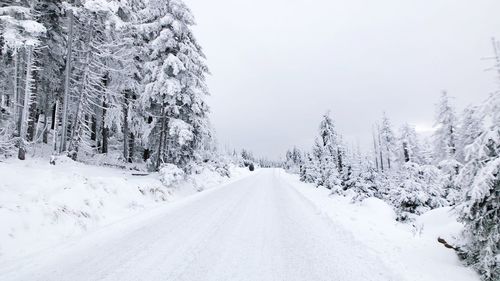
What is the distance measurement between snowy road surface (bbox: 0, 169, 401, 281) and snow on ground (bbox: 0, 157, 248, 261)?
2.39 feet

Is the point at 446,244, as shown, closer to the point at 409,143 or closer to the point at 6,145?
the point at 6,145

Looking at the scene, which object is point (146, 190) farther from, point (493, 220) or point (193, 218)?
point (493, 220)

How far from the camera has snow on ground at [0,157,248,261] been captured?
671 centimetres

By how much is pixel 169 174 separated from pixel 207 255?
11270mm

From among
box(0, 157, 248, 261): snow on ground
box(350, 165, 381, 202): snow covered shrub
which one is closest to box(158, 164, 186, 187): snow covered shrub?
box(0, 157, 248, 261): snow on ground

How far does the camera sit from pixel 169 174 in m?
16.7

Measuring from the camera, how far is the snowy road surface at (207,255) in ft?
16.2

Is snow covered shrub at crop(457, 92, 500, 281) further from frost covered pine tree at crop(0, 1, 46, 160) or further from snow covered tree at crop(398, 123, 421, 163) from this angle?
snow covered tree at crop(398, 123, 421, 163)

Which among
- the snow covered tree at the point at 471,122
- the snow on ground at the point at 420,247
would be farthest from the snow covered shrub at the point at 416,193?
the snow covered tree at the point at 471,122

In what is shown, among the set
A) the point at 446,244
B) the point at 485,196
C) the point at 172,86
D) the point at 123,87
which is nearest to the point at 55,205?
the point at 446,244

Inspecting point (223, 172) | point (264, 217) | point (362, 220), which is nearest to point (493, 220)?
point (362, 220)

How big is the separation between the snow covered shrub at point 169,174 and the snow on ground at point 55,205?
1863mm

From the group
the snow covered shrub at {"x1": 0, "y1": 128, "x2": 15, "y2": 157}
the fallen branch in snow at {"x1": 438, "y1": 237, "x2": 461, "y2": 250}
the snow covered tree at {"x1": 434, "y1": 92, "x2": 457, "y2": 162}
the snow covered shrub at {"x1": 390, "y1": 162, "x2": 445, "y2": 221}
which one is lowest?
the fallen branch in snow at {"x1": 438, "y1": 237, "x2": 461, "y2": 250}

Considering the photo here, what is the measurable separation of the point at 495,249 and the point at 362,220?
5859mm
